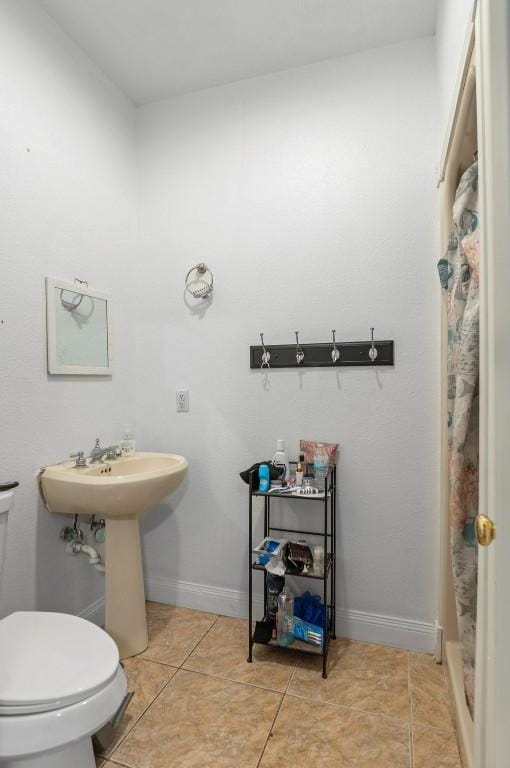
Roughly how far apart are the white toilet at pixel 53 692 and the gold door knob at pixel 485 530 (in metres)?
0.98

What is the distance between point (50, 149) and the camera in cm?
165

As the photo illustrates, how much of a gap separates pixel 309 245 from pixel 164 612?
→ 192 centimetres

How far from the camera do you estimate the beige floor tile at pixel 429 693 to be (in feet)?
4.49

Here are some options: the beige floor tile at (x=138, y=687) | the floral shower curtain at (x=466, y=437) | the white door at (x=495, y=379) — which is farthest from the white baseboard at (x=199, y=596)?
the white door at (x=495, y=379)

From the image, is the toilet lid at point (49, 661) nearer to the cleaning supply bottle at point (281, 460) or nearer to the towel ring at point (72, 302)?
the cleaning supply bottle at point (281, 460)

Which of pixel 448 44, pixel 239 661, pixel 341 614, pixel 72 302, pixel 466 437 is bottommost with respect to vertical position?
pixel 239 661

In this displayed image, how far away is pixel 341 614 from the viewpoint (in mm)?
1820

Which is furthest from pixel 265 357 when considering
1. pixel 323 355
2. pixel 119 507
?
pixel 119 507

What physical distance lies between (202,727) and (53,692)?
2.03 ft

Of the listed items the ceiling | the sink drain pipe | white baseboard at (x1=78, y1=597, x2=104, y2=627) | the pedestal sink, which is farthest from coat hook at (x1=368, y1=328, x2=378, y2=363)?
white baseboard at (x1=78, y1=597, x2=104, y2=627)

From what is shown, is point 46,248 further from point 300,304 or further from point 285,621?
point 285,621

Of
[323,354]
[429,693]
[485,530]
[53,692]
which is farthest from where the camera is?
[323,354]

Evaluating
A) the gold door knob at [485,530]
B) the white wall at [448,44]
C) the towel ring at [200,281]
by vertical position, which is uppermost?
the white wall at [448,44]

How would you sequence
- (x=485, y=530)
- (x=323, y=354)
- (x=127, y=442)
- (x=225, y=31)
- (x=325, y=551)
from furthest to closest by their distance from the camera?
1. (x=127, y=442)
2. (x=323, y=354)
3. (x=225, y=31)
4. (x=325, y=551)
5. (x=485, y=530)
